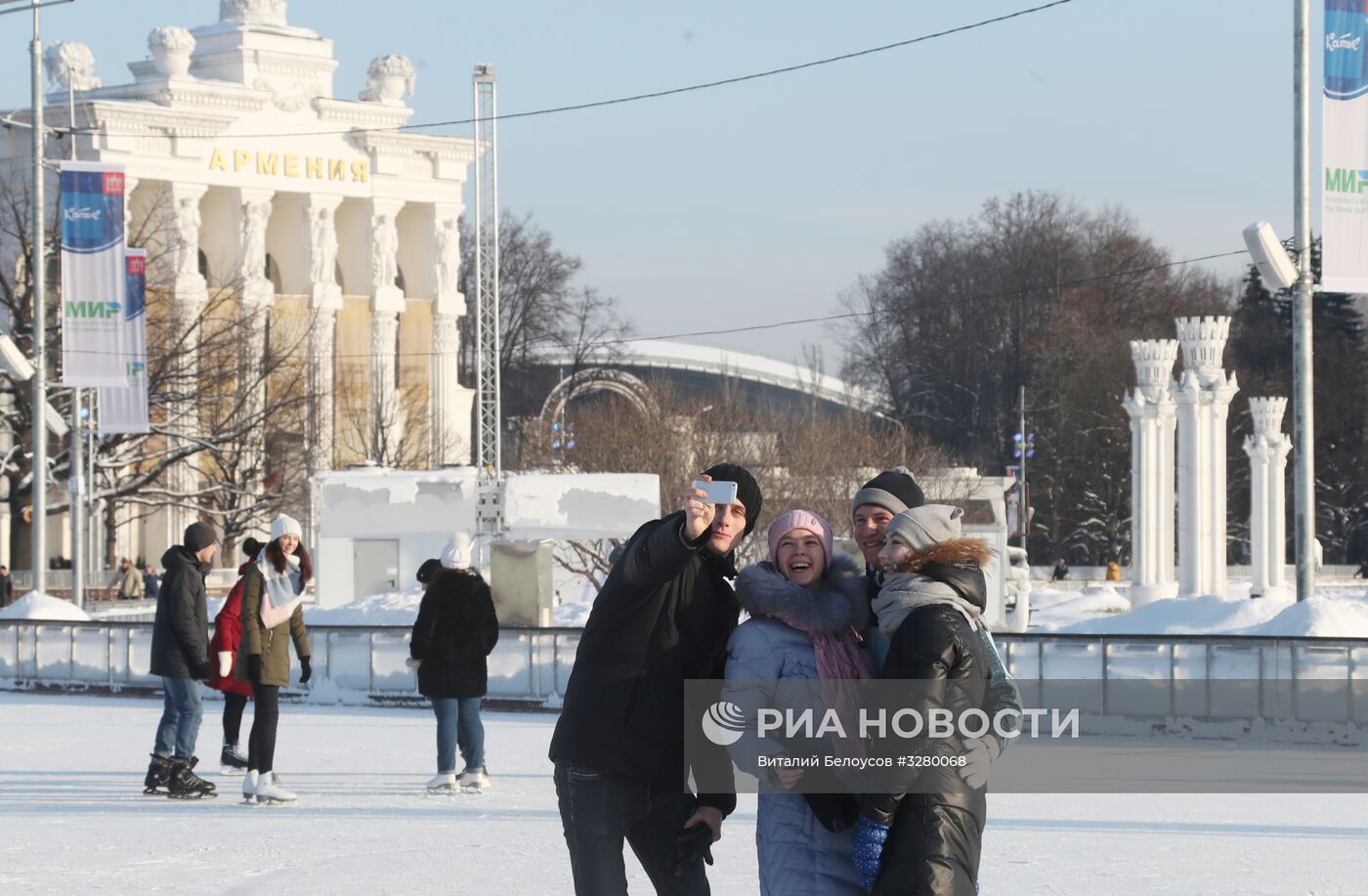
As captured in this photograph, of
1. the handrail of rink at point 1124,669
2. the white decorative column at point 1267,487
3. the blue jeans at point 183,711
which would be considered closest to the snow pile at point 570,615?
the handrail of rink at point 1124,669

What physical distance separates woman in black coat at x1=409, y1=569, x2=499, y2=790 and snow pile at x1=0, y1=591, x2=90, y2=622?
14.3 metres

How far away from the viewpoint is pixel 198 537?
13320 millimetres

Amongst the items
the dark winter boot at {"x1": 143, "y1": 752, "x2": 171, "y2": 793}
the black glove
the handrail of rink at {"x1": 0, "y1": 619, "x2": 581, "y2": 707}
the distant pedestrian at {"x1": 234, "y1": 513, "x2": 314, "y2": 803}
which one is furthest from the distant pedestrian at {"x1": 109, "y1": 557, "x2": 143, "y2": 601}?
the black glove

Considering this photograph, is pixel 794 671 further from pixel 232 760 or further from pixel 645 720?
pixel 232 760

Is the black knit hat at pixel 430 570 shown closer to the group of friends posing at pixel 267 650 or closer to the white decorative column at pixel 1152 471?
the group of friends posing at pixel 267 650

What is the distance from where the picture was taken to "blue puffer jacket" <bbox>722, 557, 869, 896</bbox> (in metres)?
6.32

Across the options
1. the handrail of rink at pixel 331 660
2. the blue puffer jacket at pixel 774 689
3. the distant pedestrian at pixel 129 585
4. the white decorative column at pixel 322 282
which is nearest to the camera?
the blue puffer jacket at pixel 774 689

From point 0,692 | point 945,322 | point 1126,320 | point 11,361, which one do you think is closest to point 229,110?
point 945,322

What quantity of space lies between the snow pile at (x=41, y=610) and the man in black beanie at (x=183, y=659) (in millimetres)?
13694

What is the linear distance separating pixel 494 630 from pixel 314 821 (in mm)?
1695

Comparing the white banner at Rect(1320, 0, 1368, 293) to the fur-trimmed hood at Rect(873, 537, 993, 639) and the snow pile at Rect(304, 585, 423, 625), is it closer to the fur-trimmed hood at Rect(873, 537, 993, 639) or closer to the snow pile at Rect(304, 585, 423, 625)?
the fur-trimmed hood at Rect(873, 537, 993, 639)

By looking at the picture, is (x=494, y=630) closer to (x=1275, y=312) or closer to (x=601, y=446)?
(x=601, y=446)

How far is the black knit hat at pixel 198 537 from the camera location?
43.4 feet

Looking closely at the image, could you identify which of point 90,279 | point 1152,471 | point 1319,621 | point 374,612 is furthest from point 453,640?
point 1152,471
